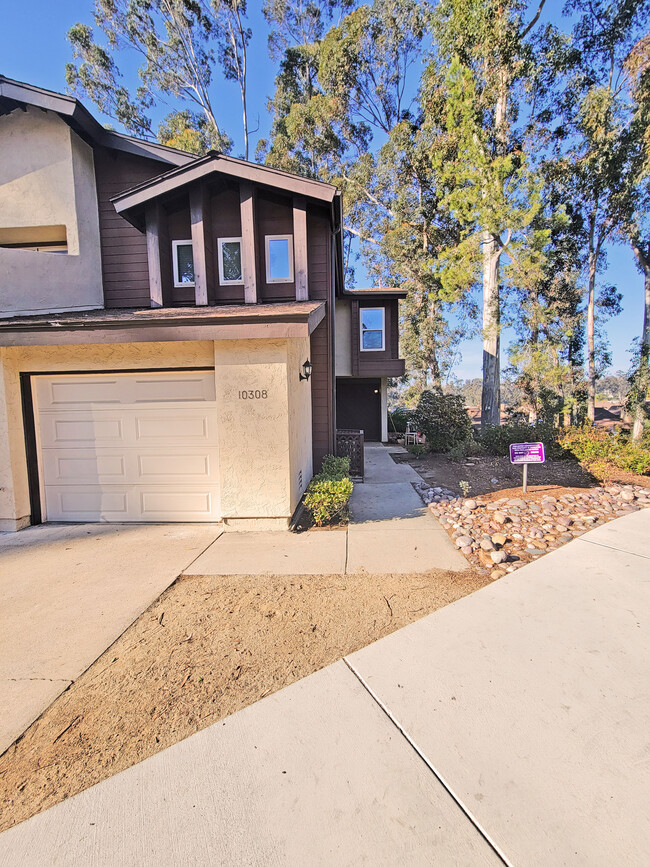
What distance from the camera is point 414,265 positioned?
19625mm

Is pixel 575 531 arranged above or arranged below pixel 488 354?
below

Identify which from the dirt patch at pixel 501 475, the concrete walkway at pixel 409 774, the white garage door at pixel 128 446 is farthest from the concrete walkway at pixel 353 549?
the dirt patch at pixel 501 475

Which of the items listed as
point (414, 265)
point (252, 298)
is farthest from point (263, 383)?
point (414, 265)

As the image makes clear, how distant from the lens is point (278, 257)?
25.3ft

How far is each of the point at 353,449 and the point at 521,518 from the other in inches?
159

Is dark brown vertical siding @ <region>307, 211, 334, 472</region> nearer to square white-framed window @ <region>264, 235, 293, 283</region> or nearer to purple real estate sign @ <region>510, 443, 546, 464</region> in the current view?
square white-framed window @ <region>264, 235, 293, 283</region>

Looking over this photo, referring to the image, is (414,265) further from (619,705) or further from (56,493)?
(619,705)

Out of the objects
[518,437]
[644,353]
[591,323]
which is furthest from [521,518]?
[591,323]

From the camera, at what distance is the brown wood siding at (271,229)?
756cm

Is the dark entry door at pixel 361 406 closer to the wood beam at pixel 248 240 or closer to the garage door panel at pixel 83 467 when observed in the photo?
the wood beam at pixel 248 240

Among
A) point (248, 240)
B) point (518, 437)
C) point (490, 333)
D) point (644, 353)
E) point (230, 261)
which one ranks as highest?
point (248, 240)

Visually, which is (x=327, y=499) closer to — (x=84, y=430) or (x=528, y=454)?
(x=528, y=454)

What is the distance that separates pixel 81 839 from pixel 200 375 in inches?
193

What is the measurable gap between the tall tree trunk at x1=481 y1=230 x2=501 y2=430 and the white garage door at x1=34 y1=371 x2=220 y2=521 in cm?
1068
